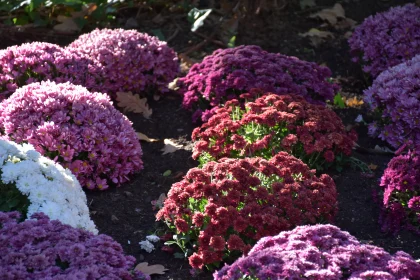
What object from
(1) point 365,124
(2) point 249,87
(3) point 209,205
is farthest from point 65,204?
(1) point 365,124

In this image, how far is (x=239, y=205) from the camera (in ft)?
14.7

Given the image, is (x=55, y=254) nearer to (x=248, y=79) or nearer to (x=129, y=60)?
(x=248, y=79)

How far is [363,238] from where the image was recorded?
4.79 meters

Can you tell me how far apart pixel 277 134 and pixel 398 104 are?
46.0 inches

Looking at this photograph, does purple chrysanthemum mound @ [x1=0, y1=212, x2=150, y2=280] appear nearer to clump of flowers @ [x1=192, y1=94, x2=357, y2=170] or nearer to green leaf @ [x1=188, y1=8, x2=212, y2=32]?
clump of flowers @ [x1=192, y1=94, x2=357, y2=170]

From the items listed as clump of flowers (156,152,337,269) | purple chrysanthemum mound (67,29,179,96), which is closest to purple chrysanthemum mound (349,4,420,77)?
purple chrysanthemum mound (67,29,179,96)

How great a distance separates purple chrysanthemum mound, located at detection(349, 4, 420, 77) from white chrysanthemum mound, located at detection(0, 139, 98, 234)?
388 centimetres

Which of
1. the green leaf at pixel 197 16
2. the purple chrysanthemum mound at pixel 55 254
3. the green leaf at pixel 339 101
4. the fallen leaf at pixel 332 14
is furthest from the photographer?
the fallen leaf at pixel 332 14

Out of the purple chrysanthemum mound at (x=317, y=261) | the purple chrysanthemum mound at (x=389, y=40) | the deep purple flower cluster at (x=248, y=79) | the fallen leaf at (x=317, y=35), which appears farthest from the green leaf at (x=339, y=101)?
the purple chrysanthemum mound at (x=317, y=261)

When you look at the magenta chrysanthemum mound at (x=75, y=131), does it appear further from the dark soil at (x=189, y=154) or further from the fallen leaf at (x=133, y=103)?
the fallen leaf at (x=133, y=103)

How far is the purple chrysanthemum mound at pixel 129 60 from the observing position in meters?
6.71

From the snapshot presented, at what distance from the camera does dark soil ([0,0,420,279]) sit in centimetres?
483

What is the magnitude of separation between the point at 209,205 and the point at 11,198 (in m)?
1.16

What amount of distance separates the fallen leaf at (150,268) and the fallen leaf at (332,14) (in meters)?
5.20
